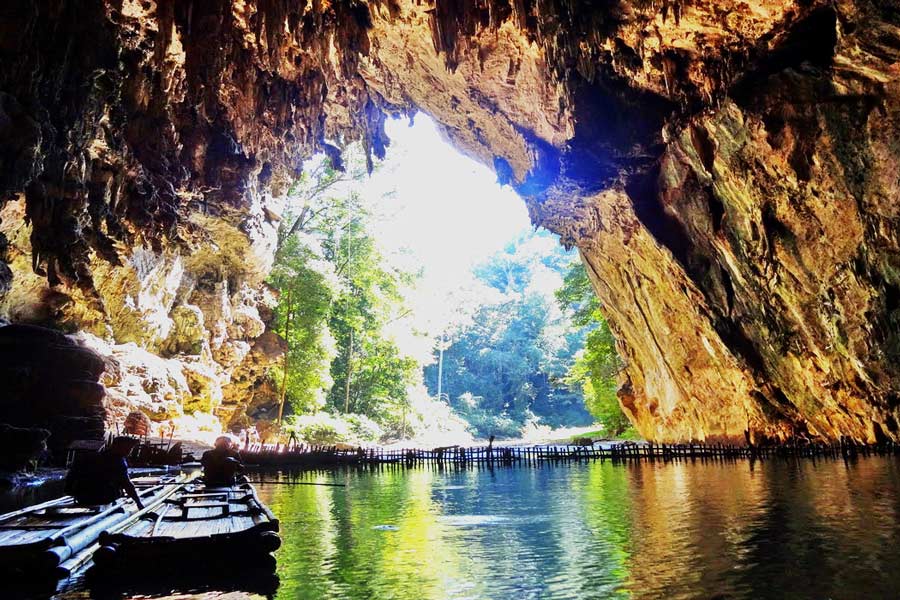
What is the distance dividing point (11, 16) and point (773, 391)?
2438 centimetres

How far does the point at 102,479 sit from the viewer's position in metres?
8.09

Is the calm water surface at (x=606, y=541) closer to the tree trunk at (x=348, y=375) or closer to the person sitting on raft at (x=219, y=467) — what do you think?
the person sitting on raft at (x=219, y=467)

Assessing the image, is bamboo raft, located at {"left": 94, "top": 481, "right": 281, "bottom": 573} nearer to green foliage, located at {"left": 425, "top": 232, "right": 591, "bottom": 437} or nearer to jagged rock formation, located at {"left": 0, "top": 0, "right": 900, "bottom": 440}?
jagged rock formation, located at {"left": 0, "top": 0, "right": 900, "bottom": 440}

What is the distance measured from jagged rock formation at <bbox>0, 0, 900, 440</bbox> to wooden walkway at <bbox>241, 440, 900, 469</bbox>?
98 cm

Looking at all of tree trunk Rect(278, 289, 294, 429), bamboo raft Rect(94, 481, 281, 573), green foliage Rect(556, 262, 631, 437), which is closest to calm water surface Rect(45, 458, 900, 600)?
bamboo raft Rect(94, 481, 281, 573)

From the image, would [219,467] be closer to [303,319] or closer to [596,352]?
[303,319]

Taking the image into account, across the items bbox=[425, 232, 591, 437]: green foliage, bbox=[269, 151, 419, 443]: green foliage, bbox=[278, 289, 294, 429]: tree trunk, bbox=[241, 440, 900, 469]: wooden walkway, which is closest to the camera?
bbox=[241, 440, 900, 469]: wooden walkway

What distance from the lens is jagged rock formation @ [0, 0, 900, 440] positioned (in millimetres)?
12859

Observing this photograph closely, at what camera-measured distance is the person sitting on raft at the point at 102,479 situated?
802 cm

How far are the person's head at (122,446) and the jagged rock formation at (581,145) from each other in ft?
21.3

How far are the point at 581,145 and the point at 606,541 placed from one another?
46.3ft

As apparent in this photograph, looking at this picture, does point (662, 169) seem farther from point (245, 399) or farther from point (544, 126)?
point (245, 399)

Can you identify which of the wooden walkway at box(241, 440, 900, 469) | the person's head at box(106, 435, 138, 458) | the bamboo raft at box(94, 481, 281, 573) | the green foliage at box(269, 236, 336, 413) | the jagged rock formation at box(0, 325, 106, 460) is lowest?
the wooden walkway at box(241, 440, 900, 469)

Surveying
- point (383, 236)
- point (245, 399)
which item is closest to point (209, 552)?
point (245, 399)
